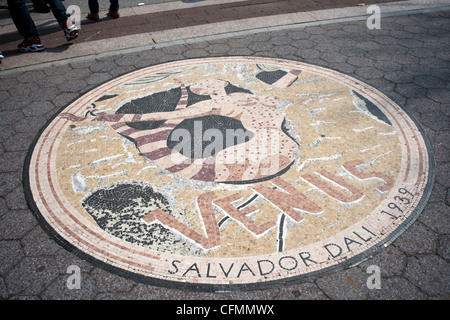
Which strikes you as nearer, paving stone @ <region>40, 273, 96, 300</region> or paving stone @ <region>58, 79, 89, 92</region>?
paving stone @ <region>40, 273, 96, 300</region>

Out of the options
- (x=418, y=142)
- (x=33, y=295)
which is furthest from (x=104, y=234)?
(x=418, y=142)

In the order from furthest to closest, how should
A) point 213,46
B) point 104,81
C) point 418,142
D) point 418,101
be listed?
1. point 213,46
2. point 104,81
3. point 418,101
4. point 418,142

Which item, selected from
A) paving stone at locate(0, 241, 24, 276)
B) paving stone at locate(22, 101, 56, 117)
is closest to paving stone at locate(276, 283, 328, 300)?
paving stone at locate(0, 241, 24, 276)

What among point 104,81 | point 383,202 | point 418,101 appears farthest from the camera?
point 104,81

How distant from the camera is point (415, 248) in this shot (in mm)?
2516

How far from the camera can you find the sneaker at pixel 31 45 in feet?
16.9

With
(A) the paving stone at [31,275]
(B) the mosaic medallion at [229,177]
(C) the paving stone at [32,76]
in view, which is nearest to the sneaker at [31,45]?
(C) the paving stone at [32,76]

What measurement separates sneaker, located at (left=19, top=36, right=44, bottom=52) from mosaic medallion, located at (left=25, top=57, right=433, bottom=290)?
5.44 feet

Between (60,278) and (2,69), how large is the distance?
12.1ft

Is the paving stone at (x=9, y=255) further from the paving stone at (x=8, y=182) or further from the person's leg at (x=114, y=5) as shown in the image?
the person's leg at (x=114, y=5)

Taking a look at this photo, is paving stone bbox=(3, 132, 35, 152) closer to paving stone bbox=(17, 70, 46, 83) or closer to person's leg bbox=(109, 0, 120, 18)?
paving stone bbox=(17, 70, 46, 83)

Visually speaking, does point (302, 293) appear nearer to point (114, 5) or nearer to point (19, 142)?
point (19, 142)

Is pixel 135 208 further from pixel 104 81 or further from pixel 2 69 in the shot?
pixel 2 69

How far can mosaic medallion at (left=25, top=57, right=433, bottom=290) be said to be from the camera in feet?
8.25
